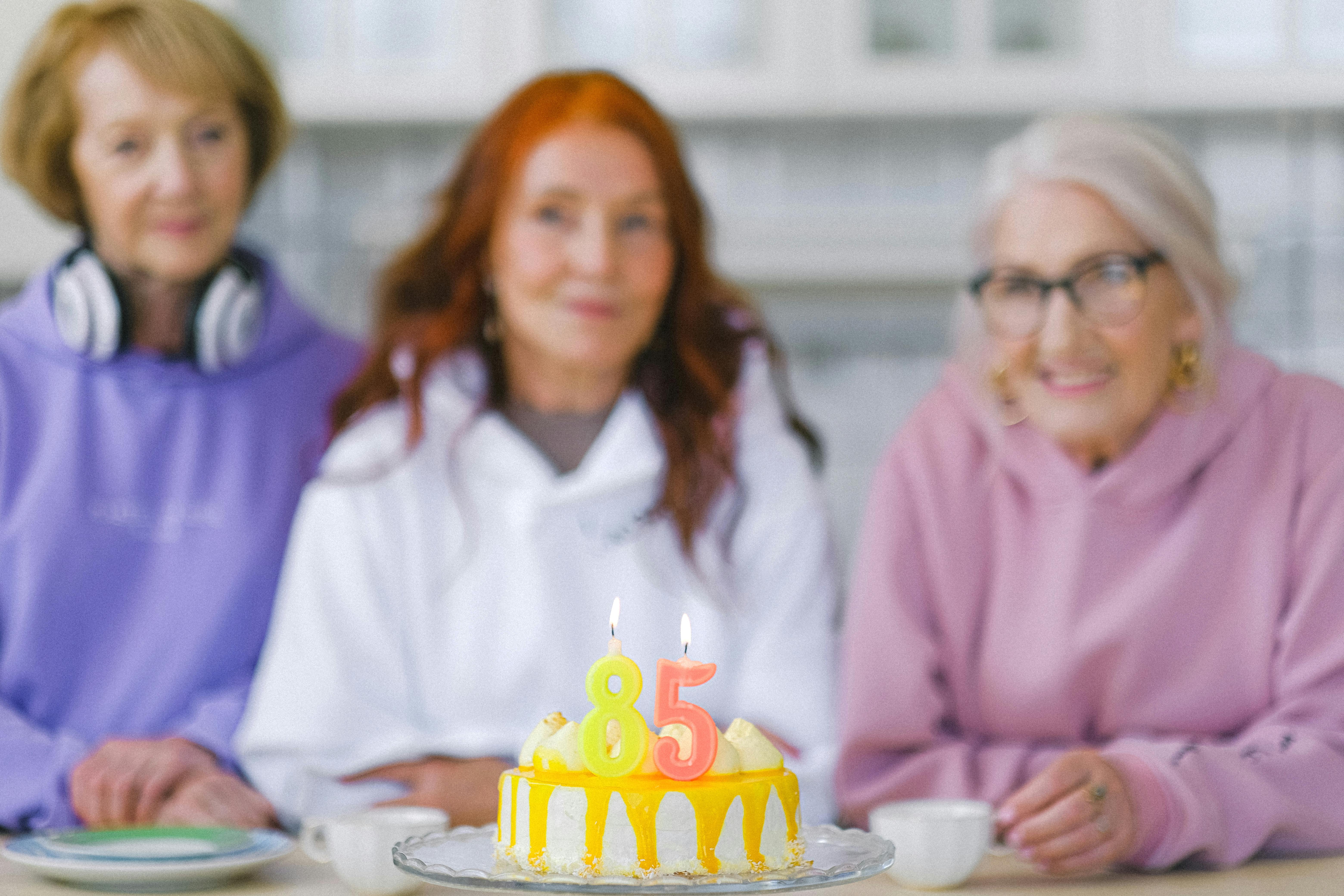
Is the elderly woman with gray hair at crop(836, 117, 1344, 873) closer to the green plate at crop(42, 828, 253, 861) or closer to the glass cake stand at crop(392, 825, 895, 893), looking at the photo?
the glass cake stand at crop(392, 825, 895, 893)

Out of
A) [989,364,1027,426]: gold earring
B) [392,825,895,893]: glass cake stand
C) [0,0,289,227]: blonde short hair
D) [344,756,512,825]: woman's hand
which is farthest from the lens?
[0,0,289,227]: blonde short hair

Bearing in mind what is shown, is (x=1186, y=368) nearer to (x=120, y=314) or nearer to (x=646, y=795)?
(x=646, y=795)

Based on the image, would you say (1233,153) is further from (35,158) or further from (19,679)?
(19,679)

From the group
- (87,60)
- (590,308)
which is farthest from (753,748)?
(87,60)

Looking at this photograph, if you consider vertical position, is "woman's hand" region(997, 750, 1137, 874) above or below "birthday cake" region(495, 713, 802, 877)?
below

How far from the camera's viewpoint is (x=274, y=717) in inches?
63.9

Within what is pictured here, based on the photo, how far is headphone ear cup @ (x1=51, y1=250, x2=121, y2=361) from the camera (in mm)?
1820

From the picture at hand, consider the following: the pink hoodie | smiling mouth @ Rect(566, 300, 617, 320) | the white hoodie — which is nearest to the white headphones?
the white hoodie

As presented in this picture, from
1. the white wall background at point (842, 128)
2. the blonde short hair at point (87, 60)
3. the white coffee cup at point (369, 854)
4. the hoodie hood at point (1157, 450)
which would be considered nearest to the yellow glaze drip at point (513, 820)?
the white coffee cup at point (369, 854)

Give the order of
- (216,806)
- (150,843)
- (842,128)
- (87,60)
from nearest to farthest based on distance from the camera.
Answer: (150,843), (216,806), (87,60), (842,128)

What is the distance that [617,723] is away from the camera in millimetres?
1068

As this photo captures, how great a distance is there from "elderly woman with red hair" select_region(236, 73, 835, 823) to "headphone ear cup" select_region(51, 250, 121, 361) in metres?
0.31

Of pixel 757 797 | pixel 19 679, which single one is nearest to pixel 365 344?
pixel 19 679

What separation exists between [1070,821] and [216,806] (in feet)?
2.76
